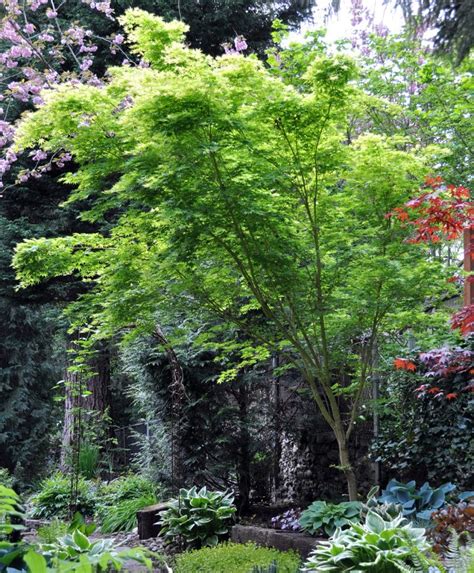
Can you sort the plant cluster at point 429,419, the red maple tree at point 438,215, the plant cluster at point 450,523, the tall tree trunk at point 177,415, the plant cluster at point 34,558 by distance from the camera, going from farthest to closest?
the tall tree trunk at point 177,415 < the plant cluster at point 429,419 < the red maple tree at point 438,215 < the plant cluster at point 450,523 < the plant cluster at point 34,558

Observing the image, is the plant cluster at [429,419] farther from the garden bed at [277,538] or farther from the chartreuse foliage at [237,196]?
the garden bed at [277,538]

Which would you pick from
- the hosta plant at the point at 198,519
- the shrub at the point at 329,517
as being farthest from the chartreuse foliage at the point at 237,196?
the hosta plant at the point at 198,519

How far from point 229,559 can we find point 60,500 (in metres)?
4.61

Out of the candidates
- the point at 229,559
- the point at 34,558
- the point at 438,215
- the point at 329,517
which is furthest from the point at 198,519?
the point at 34,558

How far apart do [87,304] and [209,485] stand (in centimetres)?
312

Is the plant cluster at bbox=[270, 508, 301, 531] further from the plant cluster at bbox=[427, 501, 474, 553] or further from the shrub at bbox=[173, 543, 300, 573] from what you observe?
the plant cluster at bbox=[427, 501, 474, 553]

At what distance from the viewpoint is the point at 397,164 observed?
16.3 feet

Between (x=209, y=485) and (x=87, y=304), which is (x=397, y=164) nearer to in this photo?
(x=87, y=304)

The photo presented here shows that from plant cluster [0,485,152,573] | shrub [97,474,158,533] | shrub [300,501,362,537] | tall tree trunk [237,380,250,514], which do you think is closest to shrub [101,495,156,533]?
shrub [97,474,158,533]

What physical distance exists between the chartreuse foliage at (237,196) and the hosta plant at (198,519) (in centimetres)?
140

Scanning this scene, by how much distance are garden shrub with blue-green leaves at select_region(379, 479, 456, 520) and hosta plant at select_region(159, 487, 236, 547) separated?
1609 mm

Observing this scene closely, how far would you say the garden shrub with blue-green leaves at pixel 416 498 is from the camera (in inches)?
207

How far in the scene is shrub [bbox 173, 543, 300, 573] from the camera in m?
5.01

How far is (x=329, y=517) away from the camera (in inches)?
221
